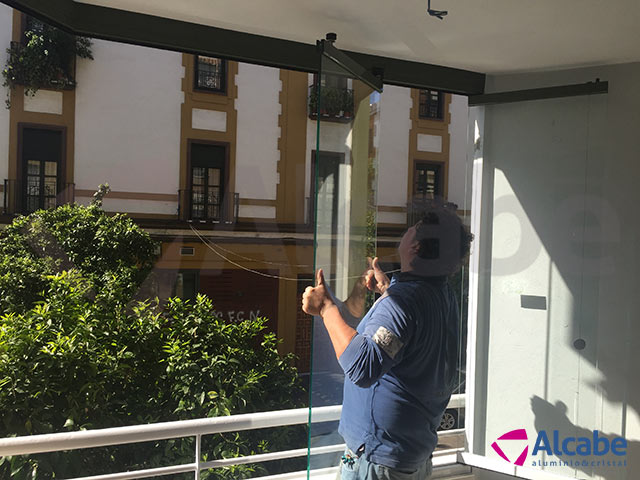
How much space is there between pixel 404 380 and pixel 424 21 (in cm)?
121

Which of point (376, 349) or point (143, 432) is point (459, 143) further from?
point (143, 432)

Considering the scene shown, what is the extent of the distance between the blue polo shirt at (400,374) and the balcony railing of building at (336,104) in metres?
0.56

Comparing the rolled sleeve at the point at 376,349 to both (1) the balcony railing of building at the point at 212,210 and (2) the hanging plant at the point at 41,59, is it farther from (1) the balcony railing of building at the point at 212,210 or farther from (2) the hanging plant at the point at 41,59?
(2) the hanging plant at the point at 41,59

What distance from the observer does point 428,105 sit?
2.30m

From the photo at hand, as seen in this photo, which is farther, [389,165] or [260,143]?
[260,143]

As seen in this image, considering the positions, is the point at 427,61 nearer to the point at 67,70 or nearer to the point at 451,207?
the point at 451,207

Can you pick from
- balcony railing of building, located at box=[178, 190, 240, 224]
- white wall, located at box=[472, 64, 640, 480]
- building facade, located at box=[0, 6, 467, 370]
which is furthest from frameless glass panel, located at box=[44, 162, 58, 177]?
white wall, located at box=[472, 64, 640, 480]

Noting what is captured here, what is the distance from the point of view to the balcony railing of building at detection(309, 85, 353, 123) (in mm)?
1616

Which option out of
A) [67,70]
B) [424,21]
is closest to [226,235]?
[67,70]

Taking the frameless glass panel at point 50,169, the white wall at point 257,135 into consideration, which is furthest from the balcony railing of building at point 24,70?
the white wall at point 257,135

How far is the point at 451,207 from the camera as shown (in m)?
2.14

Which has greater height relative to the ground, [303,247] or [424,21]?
[424,21]

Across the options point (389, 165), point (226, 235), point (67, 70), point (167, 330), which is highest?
point (67, 70)

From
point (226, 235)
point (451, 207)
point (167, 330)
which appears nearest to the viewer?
point (451, 207)
